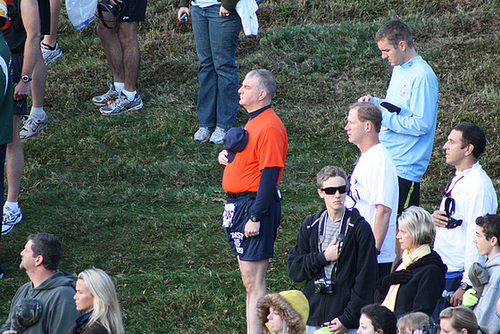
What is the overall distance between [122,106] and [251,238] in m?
4.40

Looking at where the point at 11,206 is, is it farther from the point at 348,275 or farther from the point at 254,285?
the point at 348,275

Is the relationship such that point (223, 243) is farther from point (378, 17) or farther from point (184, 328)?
point (378, 17)

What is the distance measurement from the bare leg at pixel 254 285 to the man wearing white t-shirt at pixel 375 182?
0.89 metres

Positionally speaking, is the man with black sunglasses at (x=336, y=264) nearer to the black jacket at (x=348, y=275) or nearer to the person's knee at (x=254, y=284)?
the black jacket at (x=348, y=275)

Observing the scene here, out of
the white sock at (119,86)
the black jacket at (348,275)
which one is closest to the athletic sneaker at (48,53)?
the white sock at (119,86)

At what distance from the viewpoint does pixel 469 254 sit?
4.61 m

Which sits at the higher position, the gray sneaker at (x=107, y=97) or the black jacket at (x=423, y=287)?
A: the gray sneaker at (x=107, y=97)

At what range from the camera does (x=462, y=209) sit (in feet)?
15.7

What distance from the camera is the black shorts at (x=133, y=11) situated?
820 cm

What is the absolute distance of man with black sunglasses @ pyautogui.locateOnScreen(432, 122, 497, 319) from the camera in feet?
15.3

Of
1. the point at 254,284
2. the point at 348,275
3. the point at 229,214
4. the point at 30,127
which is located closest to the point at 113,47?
the point at 30,127

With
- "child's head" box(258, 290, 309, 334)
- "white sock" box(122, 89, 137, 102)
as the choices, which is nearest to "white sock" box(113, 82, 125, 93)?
"white sock" box(122, 89, 137, 102)

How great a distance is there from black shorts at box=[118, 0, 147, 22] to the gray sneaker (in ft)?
3.54

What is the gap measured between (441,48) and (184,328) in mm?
6582
